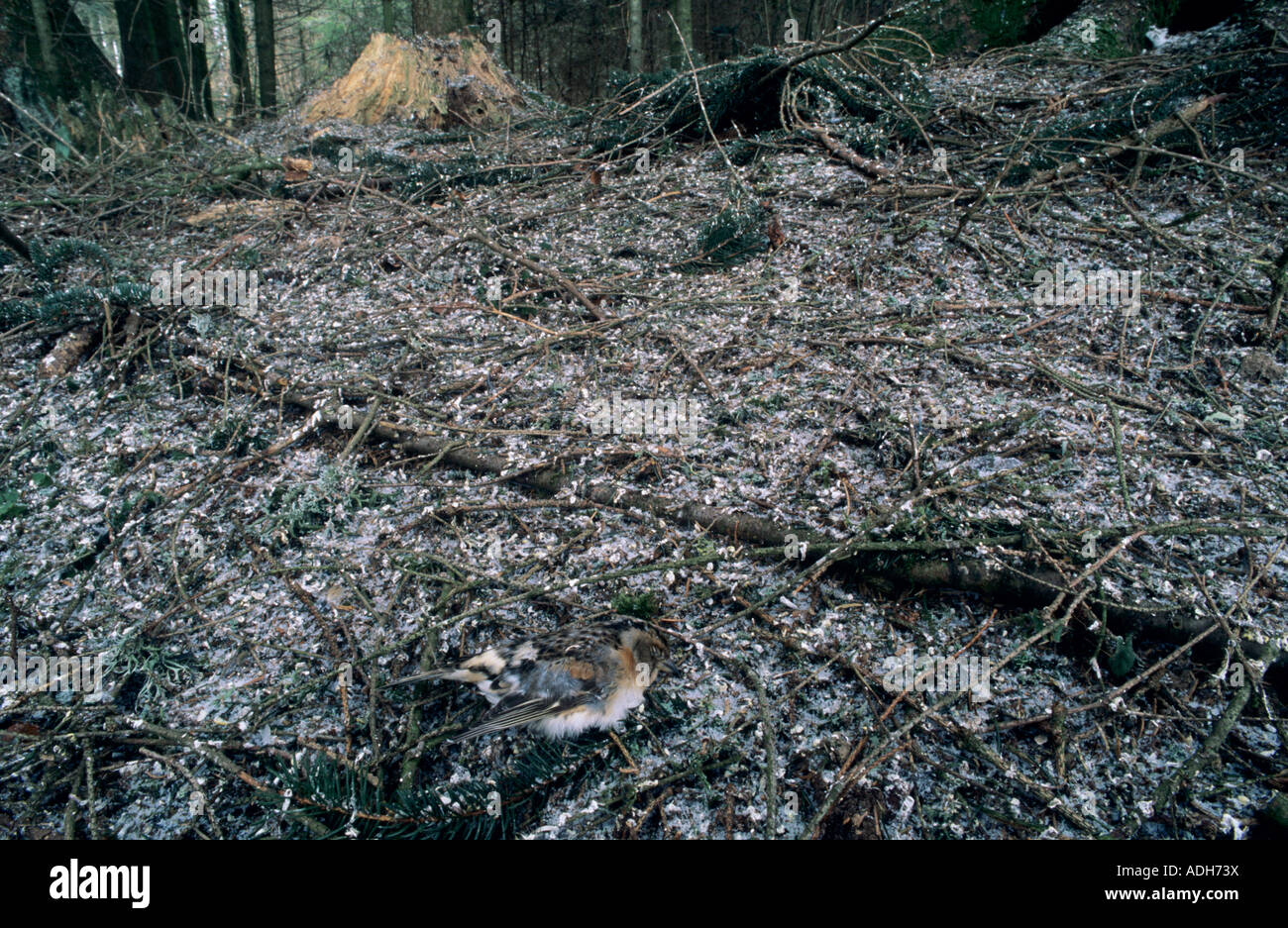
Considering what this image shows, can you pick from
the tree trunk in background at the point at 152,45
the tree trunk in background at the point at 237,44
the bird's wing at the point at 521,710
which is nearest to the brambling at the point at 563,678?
the bird's wing at the point at 521,710

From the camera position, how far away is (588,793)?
116 centimetres

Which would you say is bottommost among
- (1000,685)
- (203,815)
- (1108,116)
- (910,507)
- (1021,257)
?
(203,815)

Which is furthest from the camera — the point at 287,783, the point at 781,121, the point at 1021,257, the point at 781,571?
the point at 781,121

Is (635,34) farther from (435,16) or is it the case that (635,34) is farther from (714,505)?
(714,505)

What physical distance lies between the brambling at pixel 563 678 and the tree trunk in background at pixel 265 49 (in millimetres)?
9598

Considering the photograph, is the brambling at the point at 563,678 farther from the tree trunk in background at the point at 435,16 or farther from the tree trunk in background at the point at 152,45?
the tree trunk in background at the point at 152,45

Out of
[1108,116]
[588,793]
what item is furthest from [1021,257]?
[588,793]

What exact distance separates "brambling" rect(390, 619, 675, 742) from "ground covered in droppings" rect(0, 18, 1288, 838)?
0.05 meters

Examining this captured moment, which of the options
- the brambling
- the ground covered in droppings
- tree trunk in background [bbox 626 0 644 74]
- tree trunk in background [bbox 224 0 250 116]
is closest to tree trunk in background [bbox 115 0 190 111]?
tree trunk in background [bbox 224 0 250 116]

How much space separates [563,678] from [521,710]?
0.10 metres

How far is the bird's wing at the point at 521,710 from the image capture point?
1193 millimetres

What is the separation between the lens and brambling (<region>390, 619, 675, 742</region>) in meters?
1.23
